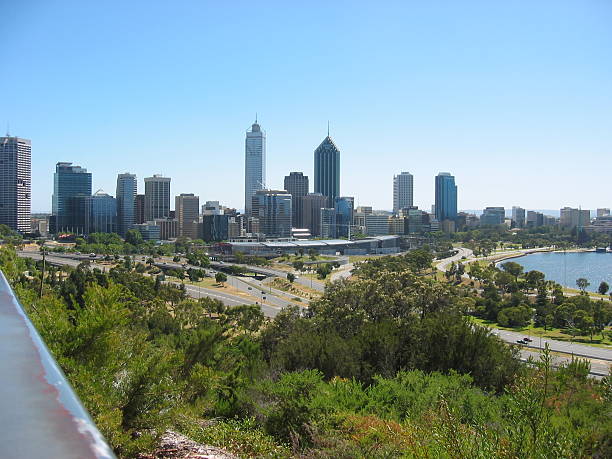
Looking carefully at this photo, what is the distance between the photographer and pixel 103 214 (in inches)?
2744

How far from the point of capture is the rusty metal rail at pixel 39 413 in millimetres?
569

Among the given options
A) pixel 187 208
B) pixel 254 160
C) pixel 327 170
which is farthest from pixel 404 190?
pixel 187 208

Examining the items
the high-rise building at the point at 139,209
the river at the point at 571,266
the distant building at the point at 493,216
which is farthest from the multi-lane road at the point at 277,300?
the distant building at the point at 493,216

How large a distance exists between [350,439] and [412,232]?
8618cm

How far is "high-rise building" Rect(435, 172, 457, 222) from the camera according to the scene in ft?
363

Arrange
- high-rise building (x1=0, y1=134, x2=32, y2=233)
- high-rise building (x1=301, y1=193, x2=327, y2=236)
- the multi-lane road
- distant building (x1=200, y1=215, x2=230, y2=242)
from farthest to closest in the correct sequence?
1. high-rise building (x1=301, y1=193, x2=327, y2=236)
2. distant building (x1=200, y1=215, x2=230, y2=242)
3. high-rise building (x1=0, y1=134, x2=32, y2=233)
4. the multi-lane road

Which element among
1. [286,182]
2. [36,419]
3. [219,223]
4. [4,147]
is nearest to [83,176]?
[4,147]

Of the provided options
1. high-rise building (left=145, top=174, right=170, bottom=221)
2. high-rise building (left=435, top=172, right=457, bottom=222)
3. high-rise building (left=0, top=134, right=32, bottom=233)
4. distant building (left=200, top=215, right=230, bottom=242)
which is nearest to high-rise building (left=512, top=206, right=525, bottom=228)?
high-rise building (left=435, top=172, right=457, bottom=222)

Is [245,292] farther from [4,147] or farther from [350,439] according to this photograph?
[4,147]

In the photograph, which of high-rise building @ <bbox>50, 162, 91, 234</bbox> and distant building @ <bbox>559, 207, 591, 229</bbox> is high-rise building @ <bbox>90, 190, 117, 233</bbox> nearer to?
high-rise building @ <bbox>50, 162, 91, 234</bbox>

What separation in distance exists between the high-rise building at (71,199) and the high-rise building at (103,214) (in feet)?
2.07

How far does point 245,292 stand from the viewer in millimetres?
33062

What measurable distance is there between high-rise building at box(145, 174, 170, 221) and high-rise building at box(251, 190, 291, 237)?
17.0 m

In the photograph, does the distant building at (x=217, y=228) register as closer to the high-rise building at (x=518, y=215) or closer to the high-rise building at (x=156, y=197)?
the high-rise building at (x=156, y=197)
